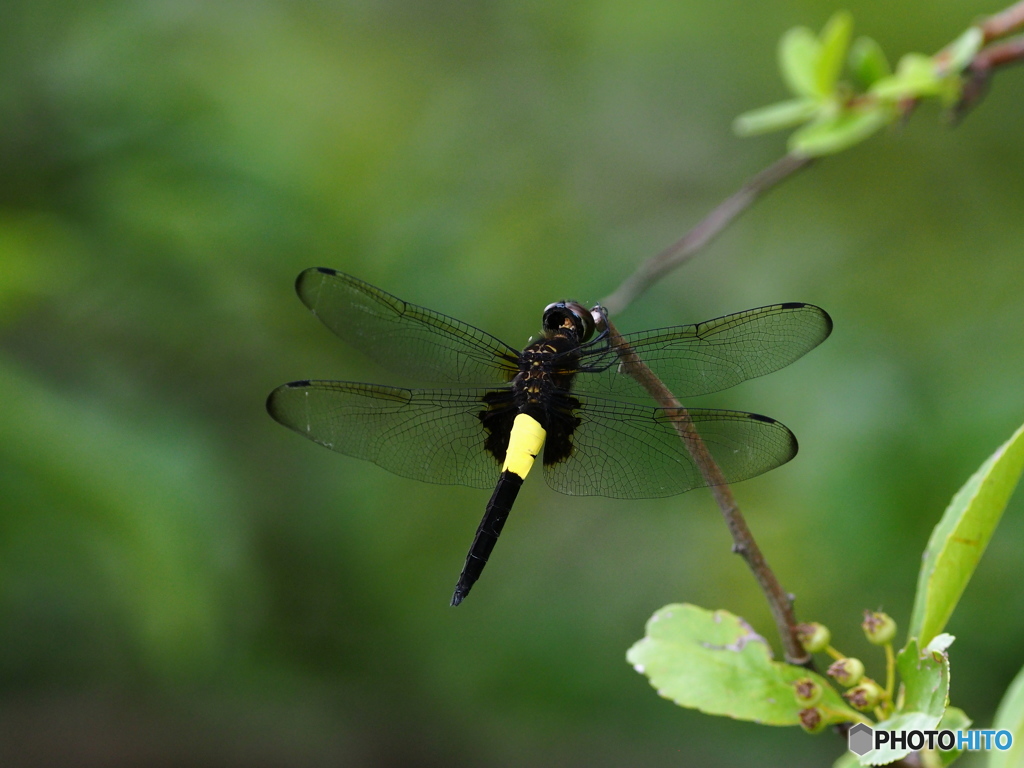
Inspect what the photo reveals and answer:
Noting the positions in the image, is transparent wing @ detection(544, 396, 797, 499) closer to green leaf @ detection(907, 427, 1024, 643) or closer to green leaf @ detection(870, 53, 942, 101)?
green leaf @ detection(907, 427, 1024, 643)

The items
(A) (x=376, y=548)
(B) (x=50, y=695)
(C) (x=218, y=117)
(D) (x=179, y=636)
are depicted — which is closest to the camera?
(D) (x=179, y=636)

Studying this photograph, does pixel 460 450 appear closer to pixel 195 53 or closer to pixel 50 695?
pixel 195 53

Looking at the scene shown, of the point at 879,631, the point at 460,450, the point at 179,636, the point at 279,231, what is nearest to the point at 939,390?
the point at 460,450

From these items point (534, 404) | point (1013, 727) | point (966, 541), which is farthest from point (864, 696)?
point (534, 404)

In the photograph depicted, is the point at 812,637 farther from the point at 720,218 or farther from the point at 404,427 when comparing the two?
the point at 404,427

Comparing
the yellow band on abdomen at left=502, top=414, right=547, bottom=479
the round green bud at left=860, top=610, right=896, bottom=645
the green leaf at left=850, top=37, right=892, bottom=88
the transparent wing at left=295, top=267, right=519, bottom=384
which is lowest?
the round green bud at left=860, top=610, right=896, bottom=645

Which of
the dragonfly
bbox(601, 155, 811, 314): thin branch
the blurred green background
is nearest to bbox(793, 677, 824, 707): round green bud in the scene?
bbox(601, 155, 811, 314): thin branch

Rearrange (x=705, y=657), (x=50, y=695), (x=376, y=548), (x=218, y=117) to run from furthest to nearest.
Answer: (x=50, y=695) < (x=376, y=548) < (x=218, y=117) < (x=705, y=657)

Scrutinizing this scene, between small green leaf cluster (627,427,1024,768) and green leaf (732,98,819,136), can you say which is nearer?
green leaf (732,98,819,136)
